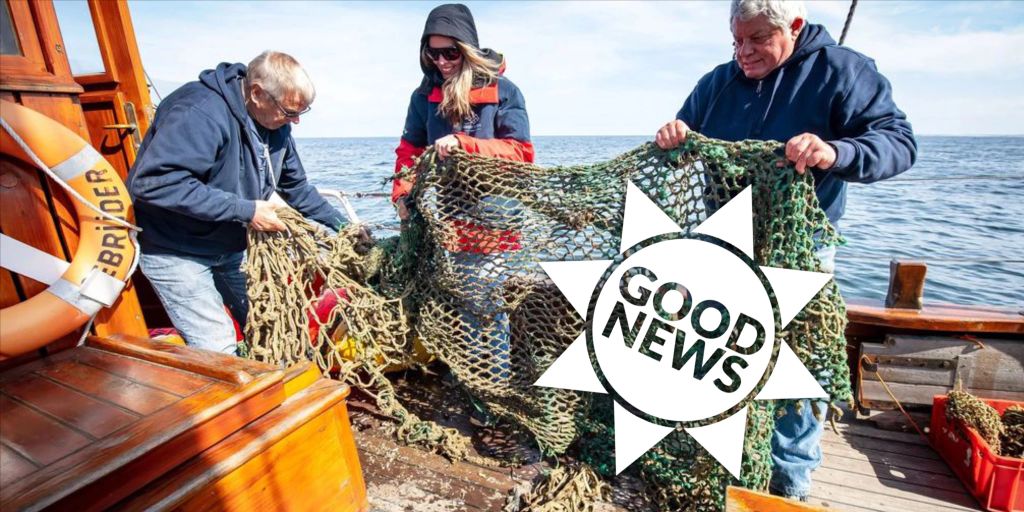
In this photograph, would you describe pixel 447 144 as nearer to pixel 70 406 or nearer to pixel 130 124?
pixel 70 406

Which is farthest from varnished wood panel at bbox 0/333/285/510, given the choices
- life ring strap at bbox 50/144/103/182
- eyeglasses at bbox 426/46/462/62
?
eyeglasses at bbox 426/46/462/62

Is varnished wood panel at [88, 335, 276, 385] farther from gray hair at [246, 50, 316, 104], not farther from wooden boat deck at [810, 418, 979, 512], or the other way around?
wooden boat deck at [810, 418, 979, 512]

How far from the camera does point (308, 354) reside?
2314 millimetres

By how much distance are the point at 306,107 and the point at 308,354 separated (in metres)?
1.09

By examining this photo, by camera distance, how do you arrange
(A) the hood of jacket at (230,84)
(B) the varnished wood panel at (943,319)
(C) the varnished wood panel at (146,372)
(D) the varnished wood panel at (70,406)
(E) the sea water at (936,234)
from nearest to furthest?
(D) the varnished wood panel at (70,406) → (C) the varnished wood panel at (146,372) → (A) the hood of jacket at (230,84) → (B) the varnished wood panel at (943,319) → (E) the sea water at (936,234)

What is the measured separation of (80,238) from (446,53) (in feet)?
5.01

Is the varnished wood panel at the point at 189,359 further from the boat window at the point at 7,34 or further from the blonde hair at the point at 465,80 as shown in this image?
the blonde hair at the point at 465,80

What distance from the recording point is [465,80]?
7.11 ft

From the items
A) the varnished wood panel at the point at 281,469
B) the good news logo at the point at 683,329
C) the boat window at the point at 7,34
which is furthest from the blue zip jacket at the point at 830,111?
the boat window at the point at 7,34

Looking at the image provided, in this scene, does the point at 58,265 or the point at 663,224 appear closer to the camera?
the point at 58,265

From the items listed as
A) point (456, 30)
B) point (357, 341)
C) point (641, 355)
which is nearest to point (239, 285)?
point (357, 341)

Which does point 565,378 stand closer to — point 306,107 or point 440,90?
point 440,90

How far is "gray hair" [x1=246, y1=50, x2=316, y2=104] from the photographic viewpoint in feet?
6.49

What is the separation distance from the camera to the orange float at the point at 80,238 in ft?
5.08
